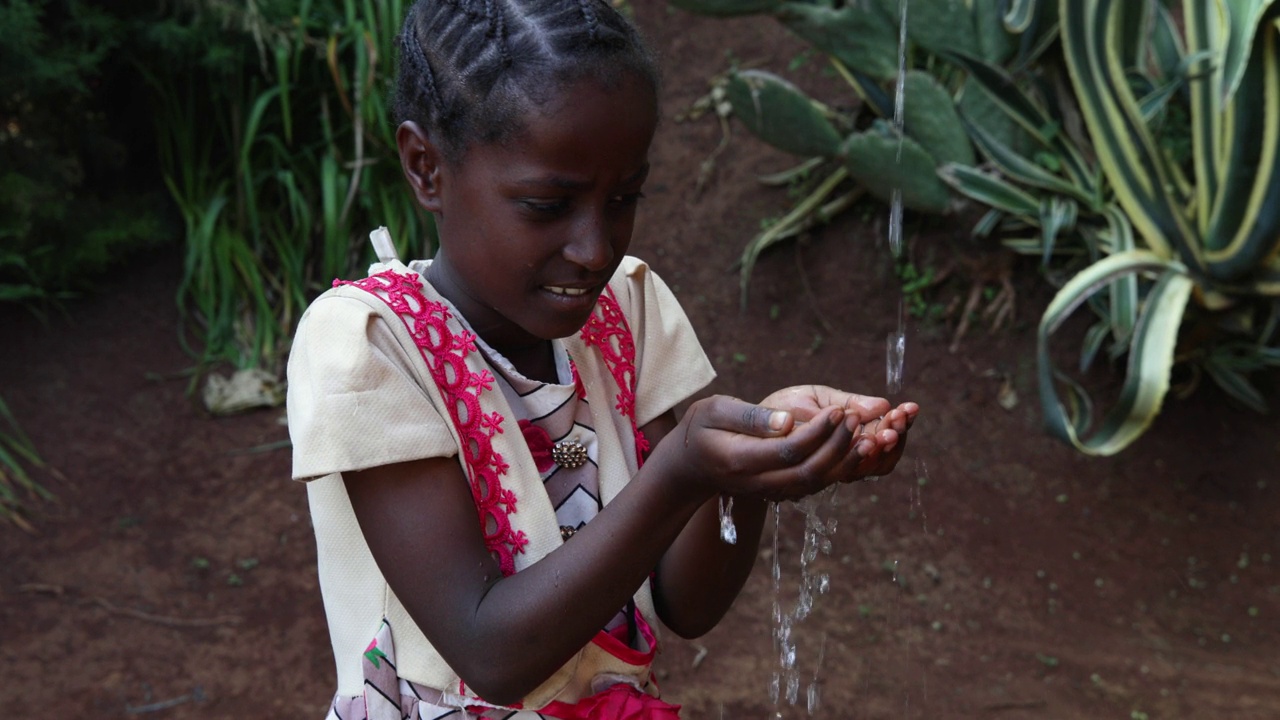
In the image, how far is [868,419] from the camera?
1274 mm

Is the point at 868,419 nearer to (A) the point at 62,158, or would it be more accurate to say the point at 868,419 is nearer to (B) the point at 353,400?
(B) the point at 353,400

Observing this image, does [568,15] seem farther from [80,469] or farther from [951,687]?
[80,469]

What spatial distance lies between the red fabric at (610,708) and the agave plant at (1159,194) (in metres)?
1.97

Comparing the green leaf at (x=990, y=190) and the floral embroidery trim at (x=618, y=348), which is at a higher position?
the floral embroidery trim at (x=618, y=348)

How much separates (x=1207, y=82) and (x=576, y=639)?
115 inches

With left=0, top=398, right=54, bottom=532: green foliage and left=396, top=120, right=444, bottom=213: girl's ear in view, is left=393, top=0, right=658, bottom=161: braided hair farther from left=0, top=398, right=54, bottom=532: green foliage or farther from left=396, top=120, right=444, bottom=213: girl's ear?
left=0, top=398, right=54, bottom=532: green foliage

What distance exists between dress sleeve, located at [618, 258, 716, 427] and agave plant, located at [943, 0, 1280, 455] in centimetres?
172

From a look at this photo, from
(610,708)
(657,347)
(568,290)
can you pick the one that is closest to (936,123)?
(657,347)

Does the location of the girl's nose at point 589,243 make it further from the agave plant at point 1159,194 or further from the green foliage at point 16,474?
the green foliage at point 16,474

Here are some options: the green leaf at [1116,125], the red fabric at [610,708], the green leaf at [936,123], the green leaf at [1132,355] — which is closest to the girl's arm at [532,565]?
the red fabric at [610,708]

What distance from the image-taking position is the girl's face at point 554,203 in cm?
136

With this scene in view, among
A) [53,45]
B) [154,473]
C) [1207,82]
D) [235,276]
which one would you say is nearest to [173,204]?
[235,276]

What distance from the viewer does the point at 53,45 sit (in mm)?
3855

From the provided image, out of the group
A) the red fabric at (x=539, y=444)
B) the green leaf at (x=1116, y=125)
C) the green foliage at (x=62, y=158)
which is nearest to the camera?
the red fabric at (x=539, y=444)
